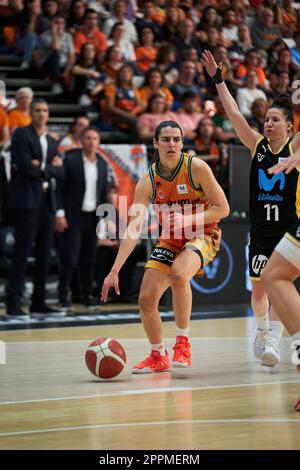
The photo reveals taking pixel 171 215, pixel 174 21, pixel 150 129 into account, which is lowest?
pixel 171 215

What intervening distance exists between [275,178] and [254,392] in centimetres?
184

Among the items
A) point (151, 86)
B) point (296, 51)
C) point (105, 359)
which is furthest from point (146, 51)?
point (105, 359)

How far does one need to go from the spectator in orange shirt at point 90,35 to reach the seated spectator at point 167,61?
0.96 meters

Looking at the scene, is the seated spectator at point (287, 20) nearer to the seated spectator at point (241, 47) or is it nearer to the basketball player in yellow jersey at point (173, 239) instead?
the seated spectator at point (241, 47)

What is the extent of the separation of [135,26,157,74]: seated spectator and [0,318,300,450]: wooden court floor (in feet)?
24.5

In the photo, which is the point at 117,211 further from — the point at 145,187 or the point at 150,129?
the point at 145,187

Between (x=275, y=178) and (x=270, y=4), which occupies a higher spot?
(x=270, y=4)

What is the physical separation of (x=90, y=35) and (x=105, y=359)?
8.95 metres

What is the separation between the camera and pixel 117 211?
12.4 m

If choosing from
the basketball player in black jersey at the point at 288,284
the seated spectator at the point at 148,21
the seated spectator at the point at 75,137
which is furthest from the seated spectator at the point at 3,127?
the basketball player in black jersey at the point at 288,284

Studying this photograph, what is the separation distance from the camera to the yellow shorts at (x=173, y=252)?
6.86 m
